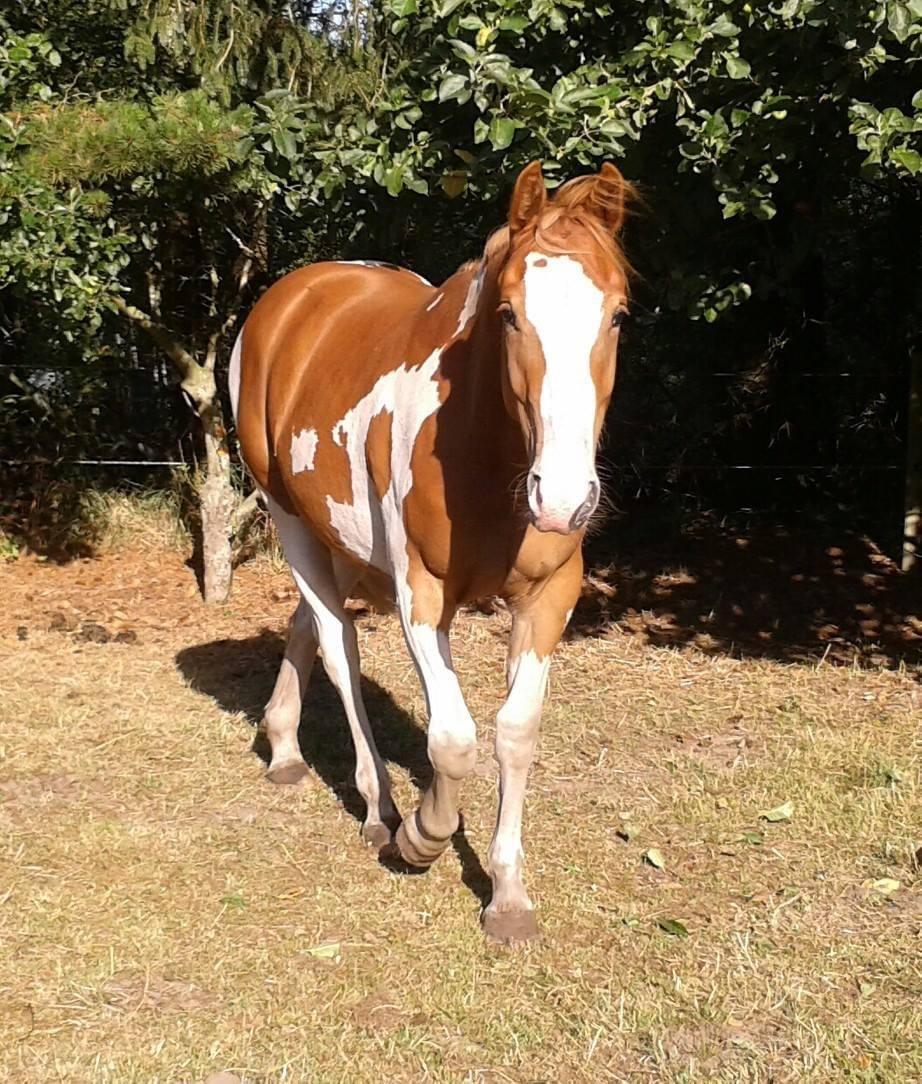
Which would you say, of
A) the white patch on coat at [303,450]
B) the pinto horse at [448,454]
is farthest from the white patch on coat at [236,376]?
the white patch on coat at [303,450]

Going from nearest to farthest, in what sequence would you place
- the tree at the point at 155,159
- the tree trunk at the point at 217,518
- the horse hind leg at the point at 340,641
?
the horse hind leg at the point at 340,641
the tree at the point at 155,159
the tree trunk at the point at 217,518

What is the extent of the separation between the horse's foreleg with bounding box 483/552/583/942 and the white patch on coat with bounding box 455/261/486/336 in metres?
0.76

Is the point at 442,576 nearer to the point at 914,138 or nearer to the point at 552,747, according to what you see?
the point at 552,747

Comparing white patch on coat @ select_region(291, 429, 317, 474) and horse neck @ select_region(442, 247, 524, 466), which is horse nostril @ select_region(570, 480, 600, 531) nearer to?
horse neck @ select_region(442, 247, 524, 466)

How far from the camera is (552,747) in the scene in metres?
4.95

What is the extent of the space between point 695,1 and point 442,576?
109 inches

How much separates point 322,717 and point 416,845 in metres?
2.20

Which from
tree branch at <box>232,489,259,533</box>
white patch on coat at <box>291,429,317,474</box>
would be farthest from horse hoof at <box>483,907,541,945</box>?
tree branch at <box>232,489,259,533</box>

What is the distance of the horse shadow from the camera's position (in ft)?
14.5

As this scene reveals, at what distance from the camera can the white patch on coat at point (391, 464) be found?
3297 millimetres

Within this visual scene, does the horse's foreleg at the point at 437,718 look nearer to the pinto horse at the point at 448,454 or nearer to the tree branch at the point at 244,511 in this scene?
the pinto horse at the point at 448,454

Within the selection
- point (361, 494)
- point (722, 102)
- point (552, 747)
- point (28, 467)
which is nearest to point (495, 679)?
point (552, 747)

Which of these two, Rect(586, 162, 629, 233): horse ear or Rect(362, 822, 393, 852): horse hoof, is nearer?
Rect(586, 162, 629, 233): horse ear

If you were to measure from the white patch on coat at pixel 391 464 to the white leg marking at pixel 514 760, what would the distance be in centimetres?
46
